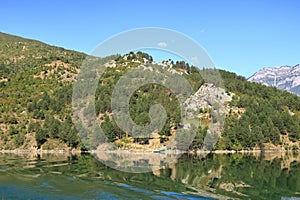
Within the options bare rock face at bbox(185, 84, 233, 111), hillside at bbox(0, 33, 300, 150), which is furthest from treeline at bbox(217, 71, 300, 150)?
bare rock face at bbox(185, 84, 233, 111)

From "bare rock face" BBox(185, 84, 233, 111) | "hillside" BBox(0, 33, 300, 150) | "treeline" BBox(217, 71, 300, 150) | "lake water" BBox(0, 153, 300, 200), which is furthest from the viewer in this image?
"bare rock face" BBox(185, 84, 233, 111)

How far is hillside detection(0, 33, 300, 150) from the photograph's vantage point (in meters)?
76.8

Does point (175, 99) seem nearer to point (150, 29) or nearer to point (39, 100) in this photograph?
point (39, 100)

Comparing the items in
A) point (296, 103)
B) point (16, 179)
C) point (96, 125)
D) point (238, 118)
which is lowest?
point (16, 179)

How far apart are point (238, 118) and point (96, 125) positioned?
33.8 meters

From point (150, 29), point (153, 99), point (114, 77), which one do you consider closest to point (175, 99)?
point (153, 99)

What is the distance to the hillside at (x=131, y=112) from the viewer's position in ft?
252

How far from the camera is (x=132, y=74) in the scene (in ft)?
345

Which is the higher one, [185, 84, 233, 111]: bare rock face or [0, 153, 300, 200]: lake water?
[185, 84, 233, 111]: bare rock face

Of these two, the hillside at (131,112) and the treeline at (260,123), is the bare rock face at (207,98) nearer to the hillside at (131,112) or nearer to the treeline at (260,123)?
the hillside at (131,112)

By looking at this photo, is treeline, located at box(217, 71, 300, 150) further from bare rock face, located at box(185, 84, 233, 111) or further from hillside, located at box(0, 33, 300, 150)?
bare rock face, located at box(185, 84, 233, 111)

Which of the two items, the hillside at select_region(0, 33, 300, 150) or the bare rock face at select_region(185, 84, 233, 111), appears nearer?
Result: the hillside at select_region(0, 33, 300, 150)

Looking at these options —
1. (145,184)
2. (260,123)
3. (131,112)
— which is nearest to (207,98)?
(260,123)

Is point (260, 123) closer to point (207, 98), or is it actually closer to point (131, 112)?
point (207, 98)
